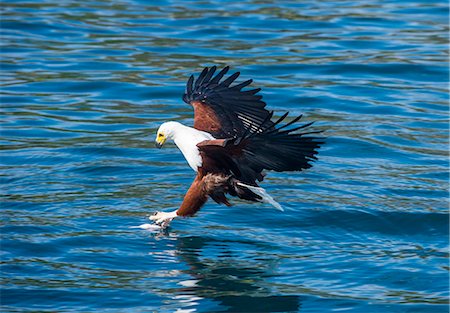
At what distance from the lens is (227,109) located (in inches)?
320

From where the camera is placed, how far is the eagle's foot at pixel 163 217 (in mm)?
7730

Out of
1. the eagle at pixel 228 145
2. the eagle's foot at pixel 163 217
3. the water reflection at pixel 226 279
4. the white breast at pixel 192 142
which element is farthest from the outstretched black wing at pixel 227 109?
the water reflection at pixel 226 279

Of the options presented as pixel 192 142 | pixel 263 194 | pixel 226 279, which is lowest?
pixel 226 279

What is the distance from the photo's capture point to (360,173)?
944cm

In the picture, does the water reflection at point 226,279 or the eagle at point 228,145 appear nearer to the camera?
the water reflection at point 226,279

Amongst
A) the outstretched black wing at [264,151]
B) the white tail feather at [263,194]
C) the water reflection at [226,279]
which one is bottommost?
the water reflection at [226,279]

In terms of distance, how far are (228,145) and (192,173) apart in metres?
2.48

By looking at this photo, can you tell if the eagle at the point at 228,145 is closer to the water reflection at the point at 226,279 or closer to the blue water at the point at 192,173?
the water reflection at the point at 226,279

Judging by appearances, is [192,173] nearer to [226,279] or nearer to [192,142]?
[192,142]

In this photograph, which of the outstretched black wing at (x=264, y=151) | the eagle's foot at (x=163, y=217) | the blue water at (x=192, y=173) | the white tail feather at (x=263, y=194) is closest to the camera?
the outstretched black wing at (x=264, y=151)

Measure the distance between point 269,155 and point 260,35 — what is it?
775 cm

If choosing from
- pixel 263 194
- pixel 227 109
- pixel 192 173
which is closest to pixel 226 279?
pixel 263 194

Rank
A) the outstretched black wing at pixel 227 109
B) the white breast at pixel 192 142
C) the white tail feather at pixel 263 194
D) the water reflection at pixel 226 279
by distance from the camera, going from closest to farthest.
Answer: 1. the water reflection at pixel 226 279
2. the white tail feather at pixel 263 194
3. the white breast at pixel 192 142
4. the outstretched black wing at pixel 227 109

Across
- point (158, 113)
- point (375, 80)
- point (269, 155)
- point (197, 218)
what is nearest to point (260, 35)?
point (375, 80)
